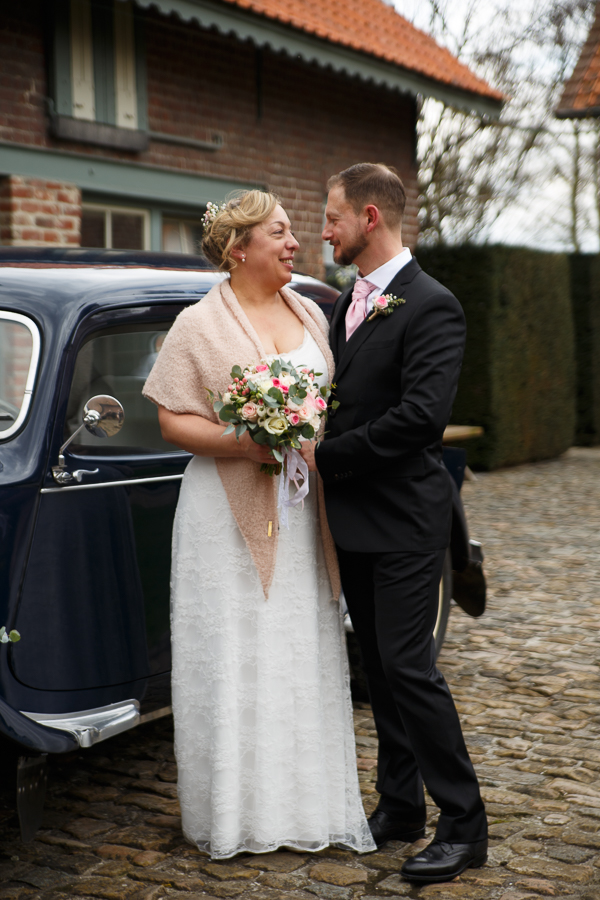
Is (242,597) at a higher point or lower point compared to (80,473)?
lower

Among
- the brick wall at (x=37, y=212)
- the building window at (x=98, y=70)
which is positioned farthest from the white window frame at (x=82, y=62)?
the brick wall at (x=37, y=212)

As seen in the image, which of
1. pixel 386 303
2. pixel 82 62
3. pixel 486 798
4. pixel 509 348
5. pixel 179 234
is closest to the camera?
pixel 386 303

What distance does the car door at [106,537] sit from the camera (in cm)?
318

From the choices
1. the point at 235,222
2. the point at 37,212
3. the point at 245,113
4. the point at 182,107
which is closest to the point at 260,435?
the point at 235,222

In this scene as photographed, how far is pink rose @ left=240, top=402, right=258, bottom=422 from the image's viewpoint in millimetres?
2799

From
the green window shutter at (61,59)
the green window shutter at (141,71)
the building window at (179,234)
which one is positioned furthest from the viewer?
the building window at (179,234)

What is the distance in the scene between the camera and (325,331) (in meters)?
3.33

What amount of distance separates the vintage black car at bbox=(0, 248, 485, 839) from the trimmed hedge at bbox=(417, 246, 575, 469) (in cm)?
919

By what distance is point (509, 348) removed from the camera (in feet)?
42.3

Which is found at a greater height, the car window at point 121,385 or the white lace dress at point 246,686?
the car window at point 121,385

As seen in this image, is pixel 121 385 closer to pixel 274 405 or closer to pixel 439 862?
pixel 274 405

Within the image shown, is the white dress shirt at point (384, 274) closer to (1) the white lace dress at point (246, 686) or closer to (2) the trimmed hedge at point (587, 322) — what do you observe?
(1) the white lace dress at point (246, 686)

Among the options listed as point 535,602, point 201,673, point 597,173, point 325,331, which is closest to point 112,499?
point 201,673

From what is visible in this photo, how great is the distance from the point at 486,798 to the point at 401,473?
1.41 metres
